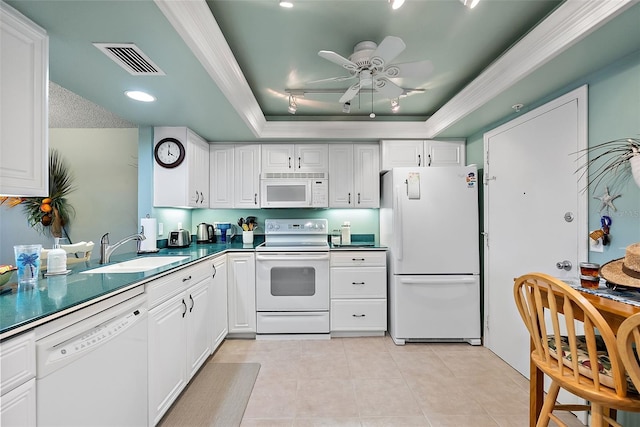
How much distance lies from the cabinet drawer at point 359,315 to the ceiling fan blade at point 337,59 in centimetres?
225

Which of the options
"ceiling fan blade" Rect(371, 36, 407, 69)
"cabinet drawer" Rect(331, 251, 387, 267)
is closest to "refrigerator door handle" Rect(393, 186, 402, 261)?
"cabinet drawer" Rect(331, 251, 387, 267)

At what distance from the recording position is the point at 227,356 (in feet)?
8.73

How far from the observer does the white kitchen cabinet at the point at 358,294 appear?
120 inches

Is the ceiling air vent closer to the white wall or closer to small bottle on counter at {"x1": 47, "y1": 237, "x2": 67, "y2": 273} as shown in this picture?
small bottle on counter at {"x1": 47, "y1": 237, "x2": 67, "y2": 273}

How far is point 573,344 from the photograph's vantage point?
1.16 m

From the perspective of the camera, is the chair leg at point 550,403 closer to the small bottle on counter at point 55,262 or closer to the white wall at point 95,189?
the small bottle on counter at point 55,262

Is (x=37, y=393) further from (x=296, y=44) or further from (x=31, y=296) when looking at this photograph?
(x=296, y=44)

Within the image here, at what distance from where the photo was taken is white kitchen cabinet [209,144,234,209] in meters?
3.45

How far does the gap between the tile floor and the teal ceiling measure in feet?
7.26

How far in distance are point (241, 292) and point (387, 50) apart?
8.47 ft

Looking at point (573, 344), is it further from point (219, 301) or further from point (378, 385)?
point (219, 301)

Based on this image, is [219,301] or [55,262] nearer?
[55,262]

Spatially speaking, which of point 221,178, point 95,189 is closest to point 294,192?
point 221,178

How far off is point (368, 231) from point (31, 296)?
3.14m
